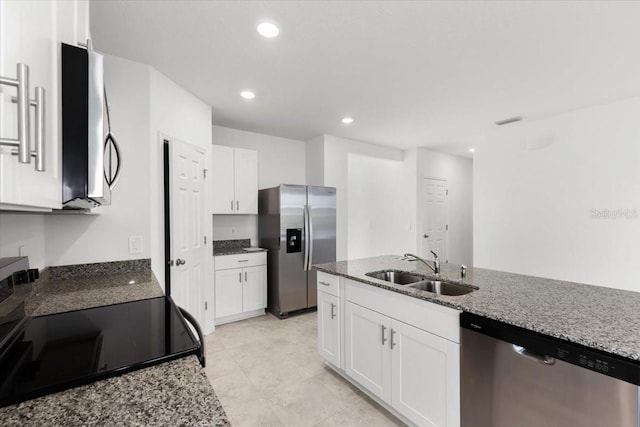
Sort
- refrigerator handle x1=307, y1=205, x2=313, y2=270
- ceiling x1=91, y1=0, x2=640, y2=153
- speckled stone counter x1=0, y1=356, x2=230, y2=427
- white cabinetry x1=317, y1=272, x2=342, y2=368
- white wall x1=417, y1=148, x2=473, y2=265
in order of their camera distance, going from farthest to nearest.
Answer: white wall x1=417, y1=148, x2=473, y2=265
refrigerator handle x1=307, y1=205, x2=313, y2=270
white cabinetry x1=317, y1=272, x2=342, y2=368
ceiling x1=91, y1=0, x2=640, y2=153
speckled stone counter x1=0, y1=356, x2=230, y2=427

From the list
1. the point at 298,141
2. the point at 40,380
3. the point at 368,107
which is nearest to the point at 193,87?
the point at 368,107

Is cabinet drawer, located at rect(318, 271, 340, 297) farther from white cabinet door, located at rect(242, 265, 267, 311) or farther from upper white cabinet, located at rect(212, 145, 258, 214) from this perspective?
upper white cabinet, located at rect(212, 145, 258, 214)

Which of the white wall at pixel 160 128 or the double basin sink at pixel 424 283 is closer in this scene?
the double basin sink at pixel 424 283

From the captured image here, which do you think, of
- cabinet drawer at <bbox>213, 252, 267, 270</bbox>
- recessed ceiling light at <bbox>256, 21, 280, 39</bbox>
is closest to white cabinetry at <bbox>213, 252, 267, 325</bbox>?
cabinet drawer at <bbox>213, 252, 267, 270</bbox>

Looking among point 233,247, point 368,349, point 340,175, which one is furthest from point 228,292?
point 340,175

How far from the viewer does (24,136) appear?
40cm

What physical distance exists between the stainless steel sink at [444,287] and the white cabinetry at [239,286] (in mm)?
2313

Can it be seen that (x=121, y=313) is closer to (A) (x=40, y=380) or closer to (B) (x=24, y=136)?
(A) (x=40, y=380)

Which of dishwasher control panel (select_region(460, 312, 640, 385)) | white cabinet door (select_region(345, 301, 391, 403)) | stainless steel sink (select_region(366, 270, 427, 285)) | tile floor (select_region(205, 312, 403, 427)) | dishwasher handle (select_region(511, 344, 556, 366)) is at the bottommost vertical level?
tile floor (select_region(205, 312, 403, 427))

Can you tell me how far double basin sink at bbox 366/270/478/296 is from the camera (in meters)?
1.95

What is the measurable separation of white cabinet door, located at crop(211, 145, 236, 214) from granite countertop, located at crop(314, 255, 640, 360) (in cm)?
228

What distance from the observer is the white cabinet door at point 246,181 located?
390 cm

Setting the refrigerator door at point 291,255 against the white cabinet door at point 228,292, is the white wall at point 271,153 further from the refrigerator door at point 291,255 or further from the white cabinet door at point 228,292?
the white cabinet door at point 228,292

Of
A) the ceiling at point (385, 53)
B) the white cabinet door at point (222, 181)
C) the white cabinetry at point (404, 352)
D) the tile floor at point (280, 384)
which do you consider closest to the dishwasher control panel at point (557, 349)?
the white cabinetry at point (404, 352)
